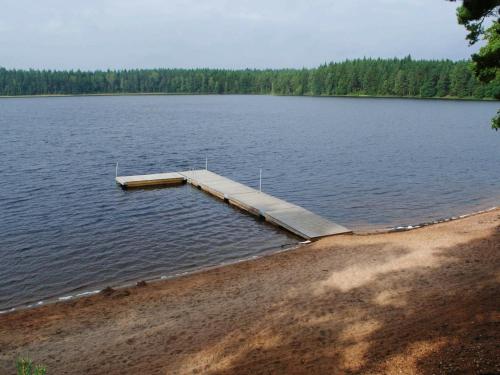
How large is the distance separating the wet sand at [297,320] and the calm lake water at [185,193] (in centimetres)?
325

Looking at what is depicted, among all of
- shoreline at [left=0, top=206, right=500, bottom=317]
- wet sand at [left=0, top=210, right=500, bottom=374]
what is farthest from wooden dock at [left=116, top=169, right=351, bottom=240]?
wet sand at [left=0, top=210, right=500, bottom=374]

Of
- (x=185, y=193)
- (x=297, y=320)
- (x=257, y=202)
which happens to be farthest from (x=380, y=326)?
(x=185, y=193)

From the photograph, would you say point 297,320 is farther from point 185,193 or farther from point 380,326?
point 185,193

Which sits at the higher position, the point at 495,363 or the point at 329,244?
the point at 495,363

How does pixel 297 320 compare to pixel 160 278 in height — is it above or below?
above

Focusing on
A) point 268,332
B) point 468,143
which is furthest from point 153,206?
point 468,143

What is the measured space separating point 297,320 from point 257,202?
14852mm

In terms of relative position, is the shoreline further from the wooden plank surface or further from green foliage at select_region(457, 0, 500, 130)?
the wooden plank surface

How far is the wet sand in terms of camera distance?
367 inches

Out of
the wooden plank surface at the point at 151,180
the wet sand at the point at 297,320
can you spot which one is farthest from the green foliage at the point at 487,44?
the wooden plank surface at the point at 151,180

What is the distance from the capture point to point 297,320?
11.8 metres

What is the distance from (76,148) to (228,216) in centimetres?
3318

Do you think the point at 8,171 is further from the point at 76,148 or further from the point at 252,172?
the point at 252,172

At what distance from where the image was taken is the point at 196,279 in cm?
1634
